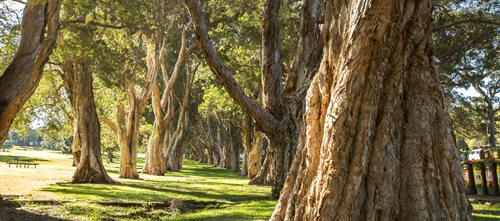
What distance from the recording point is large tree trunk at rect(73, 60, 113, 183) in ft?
59.8

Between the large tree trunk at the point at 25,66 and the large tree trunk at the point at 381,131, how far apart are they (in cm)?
671

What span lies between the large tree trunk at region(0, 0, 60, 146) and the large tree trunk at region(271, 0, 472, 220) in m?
6.71

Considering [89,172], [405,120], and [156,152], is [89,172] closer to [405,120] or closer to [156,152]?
[156,152]

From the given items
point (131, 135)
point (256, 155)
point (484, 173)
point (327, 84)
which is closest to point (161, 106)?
point (131, 135)

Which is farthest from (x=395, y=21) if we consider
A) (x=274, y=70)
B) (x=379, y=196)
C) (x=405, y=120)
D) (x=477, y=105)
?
(x=477, y=105)

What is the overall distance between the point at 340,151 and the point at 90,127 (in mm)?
15804

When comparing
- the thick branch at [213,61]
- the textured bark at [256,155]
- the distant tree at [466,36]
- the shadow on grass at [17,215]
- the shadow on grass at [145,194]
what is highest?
the distant tree at [466,36]

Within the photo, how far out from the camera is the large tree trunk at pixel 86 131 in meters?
18.2

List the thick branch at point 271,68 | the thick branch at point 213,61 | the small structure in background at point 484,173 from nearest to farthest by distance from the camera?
1. the thick branch at point 213,61
2. the thick branch at point 271,68
3. the small structure in background at point 484,173

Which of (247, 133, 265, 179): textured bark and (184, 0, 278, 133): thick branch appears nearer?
(184, 0, 278, 133): thick branch

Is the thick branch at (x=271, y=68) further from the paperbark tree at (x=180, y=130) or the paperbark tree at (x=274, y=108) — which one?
the paperbark tree at (x=180, y=130)

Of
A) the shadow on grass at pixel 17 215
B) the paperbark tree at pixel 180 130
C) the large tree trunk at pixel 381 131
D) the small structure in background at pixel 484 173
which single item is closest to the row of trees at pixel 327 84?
the large tree trunk at pixel 381 131

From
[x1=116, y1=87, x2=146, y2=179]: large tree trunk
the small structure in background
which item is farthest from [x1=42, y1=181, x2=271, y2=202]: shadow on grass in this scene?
[x1=116, y1=87, x2=146, y2=179]: large tree trunk

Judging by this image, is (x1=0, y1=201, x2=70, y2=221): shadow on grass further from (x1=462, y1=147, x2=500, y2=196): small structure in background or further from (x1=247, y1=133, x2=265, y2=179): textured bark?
(x1=247, y1=133, x2=265, y2=179): textured bark
